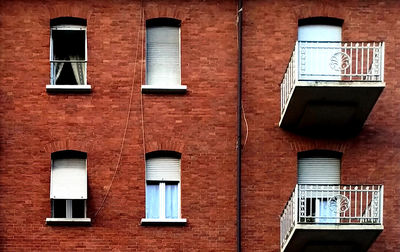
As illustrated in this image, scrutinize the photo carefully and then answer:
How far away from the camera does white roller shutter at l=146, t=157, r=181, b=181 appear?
66.3ft

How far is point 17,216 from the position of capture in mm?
19891

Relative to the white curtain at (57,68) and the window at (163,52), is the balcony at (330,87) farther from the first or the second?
the white curtain at (57,68)

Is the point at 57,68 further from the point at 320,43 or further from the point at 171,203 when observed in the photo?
the point at 320,43

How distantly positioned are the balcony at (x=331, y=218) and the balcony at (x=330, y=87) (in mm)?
1440

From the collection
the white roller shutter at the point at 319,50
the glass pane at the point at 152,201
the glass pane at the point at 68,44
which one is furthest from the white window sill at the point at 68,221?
the white roller shutter at the point at 319,50

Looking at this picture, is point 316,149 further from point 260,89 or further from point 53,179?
point 53,179

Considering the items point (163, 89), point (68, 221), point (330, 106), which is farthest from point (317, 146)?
point (68, 221)

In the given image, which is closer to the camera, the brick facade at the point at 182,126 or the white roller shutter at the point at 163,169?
the brick facade at the point at 182,126

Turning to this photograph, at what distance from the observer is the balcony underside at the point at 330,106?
1862 centimetres

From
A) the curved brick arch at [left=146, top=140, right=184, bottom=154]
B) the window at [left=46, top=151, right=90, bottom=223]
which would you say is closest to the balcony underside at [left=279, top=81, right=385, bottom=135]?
the curved brick arch at [left=146, top=140, right=184, bottom=154]

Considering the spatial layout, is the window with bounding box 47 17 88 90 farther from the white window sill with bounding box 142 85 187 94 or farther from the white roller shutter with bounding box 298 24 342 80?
the white roller shutter with bounding box 298 24 342 80

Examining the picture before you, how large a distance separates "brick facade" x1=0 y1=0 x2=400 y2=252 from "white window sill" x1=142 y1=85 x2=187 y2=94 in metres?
0.12

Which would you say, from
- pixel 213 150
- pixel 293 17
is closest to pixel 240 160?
pixel 213 150

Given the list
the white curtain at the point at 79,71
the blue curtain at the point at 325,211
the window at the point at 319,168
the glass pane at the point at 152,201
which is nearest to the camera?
the blue curtain at the point at 325,211
